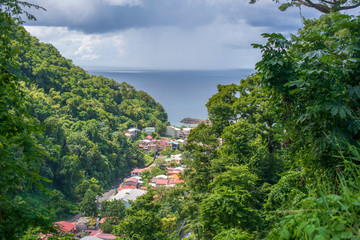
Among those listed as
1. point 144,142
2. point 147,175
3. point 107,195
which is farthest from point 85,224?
point 144,142

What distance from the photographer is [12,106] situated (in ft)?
9.59

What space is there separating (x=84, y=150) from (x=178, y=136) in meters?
22.7

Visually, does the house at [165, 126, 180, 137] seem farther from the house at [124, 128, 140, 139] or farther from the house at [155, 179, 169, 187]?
the house at [155, 179, 169, 187]

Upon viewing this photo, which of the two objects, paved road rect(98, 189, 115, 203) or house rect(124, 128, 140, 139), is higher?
house rect(124, 128, 140, 139)

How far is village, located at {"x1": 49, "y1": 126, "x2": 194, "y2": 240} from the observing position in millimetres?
18469

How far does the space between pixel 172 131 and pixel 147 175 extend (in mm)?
18748

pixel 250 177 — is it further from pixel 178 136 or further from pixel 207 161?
pixel 178 136

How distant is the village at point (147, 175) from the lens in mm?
18469

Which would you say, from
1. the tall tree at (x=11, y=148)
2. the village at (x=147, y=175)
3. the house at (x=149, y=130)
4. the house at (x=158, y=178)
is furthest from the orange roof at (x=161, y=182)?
the tall tree at (x=11, y=148)

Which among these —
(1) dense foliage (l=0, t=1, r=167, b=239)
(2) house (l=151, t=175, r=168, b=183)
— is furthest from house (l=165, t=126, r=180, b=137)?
Answer: (2) house (l=151, t=175, r=168, b=183)


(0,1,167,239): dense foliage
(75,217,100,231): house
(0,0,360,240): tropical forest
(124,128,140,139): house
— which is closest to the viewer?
(0,0,360,240): tropical forest

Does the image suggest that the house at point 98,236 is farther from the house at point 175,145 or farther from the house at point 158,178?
the house at point 175,145

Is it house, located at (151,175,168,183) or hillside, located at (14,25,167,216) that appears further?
house, located at (151,175,168,183)

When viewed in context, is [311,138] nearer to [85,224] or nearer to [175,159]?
[85,224]
